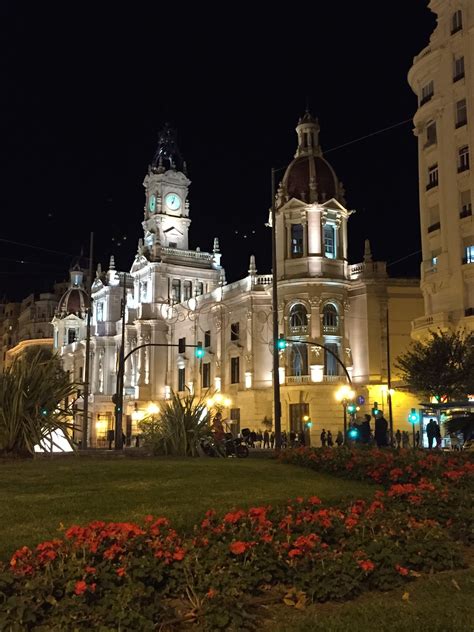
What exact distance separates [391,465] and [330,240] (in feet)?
147

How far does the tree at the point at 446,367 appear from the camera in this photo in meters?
37.3

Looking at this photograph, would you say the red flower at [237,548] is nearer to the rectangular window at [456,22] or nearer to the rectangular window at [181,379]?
the rectangular window at [456,22]

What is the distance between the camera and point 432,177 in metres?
43.2

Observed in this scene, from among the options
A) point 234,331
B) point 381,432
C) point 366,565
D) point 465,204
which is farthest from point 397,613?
point 234,331

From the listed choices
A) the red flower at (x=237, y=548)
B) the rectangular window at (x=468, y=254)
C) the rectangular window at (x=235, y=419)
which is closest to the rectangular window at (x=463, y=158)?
the rectangular window at (x=468, y=254)

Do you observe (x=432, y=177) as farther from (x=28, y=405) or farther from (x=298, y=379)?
(x=28, y=405)

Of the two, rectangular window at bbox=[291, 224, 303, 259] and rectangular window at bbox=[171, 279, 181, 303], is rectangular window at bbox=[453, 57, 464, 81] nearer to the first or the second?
Answer: rectangular window at bbox=[291, 224, 303, 259]

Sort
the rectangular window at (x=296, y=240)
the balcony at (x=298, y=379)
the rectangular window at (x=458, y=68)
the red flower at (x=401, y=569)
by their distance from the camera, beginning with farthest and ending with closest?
1. the rectangular window at (x=296, y=240)
2. the balcony at (x=298, y=379)
3. the rectangular window at (x=458, y=68)
4. the red flower at (x=401, y=569)

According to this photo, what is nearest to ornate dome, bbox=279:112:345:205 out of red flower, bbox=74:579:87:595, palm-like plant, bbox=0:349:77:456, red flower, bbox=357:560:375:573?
palm-like plant, bbox=0:349:77:456

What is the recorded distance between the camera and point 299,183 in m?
59.4

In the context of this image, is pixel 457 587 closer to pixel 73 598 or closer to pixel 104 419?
pixel 73 598

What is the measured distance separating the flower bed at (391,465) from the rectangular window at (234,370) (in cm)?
4303

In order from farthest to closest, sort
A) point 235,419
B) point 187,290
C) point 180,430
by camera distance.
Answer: point 187,290
point 235,419
point 180,430

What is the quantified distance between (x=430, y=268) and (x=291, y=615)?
120 feet
